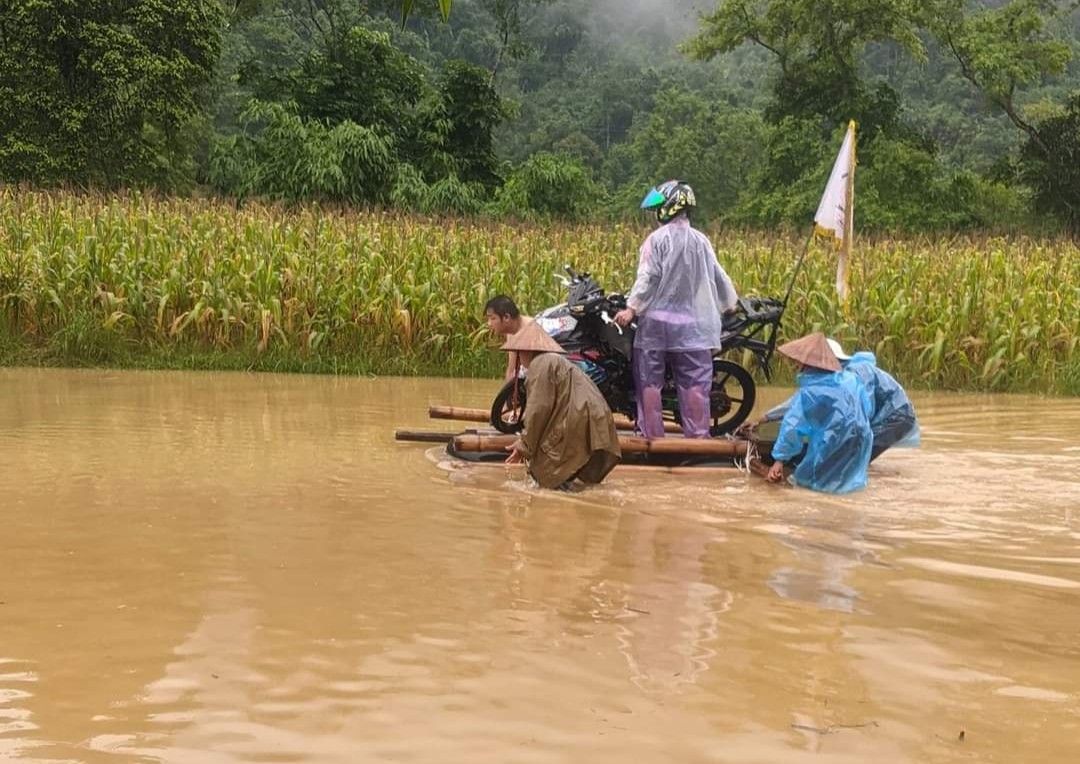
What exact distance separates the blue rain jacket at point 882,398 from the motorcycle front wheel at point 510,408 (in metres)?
1.89

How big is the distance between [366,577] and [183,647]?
0.90 metres

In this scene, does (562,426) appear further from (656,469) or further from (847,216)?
(847,216)

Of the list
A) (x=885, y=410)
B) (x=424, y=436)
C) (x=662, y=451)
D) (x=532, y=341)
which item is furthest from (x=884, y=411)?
(x=424, y=436)

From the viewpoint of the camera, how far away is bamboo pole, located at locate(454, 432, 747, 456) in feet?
21.0

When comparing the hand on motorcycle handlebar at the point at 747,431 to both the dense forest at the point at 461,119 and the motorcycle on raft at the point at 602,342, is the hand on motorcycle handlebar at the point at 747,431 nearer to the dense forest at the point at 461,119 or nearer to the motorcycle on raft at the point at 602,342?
the motorcycle on raft at the point at 602,342

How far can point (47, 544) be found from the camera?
459cm

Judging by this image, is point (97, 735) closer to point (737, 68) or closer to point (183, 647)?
point (183, 647)

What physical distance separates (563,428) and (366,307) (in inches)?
216

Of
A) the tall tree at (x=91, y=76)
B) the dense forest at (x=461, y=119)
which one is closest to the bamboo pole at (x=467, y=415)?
the dense forest at (x=461, y=119)

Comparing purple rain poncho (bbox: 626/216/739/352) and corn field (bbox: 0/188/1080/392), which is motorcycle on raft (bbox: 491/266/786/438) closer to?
purple rain poncho (bbox: 626/216/739/352)

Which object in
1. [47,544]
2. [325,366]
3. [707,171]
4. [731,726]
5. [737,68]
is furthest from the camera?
[737,68]

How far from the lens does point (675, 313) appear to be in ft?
22.1

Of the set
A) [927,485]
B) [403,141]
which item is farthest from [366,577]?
[403,141]

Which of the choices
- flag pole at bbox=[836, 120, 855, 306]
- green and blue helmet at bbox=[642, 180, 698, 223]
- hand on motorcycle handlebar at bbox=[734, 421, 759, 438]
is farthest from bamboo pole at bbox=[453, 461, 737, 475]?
flag pole at bbox=[836, 120, 855, 306]
